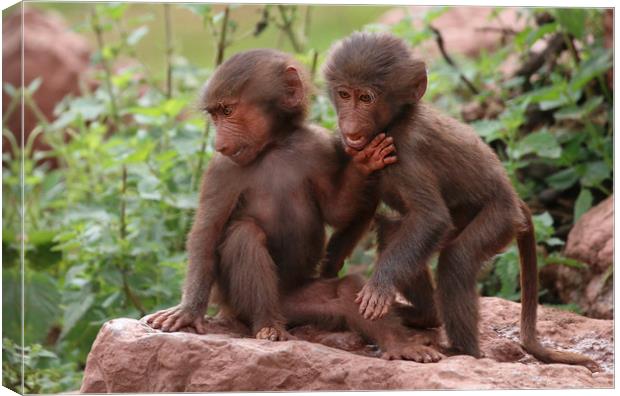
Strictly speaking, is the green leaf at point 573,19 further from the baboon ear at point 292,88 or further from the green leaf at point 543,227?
the baboon ear at point 292,88

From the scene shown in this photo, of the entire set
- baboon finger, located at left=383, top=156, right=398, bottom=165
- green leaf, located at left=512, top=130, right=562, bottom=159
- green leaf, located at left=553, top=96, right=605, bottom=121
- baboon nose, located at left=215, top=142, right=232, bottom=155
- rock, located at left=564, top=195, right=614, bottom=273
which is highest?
green leaf, located at left=553, top=96, right=605, bottom=121

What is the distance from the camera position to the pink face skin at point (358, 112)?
5.79 metres

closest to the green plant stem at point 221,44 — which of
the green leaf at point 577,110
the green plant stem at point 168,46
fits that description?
the green plant stem at point 168,46

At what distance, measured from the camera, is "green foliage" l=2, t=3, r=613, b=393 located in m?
8.16

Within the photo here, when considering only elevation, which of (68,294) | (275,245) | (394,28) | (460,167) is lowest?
(68,294)

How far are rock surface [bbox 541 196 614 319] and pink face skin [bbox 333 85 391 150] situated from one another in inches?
110

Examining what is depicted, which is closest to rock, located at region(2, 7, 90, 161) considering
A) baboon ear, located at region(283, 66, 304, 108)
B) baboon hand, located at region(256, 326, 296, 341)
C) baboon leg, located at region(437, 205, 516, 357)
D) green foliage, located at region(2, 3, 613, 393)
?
green foliage, located at region(2, 3, 613, 393)

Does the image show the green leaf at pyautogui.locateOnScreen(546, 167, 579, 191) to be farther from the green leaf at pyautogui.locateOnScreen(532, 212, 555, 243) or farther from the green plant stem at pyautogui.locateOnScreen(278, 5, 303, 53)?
the green plant stem at pyautogui.locateOnScreen(278, 5, 303, 53)

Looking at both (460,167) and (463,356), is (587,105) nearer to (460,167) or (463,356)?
(460,167)

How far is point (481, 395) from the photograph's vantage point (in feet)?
17.3

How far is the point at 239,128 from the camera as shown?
597 centimetres

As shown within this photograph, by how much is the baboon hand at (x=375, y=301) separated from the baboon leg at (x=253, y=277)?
1.62 ft

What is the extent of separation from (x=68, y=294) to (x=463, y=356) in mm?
3770

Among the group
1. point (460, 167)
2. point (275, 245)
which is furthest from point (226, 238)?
point (460, 167)
